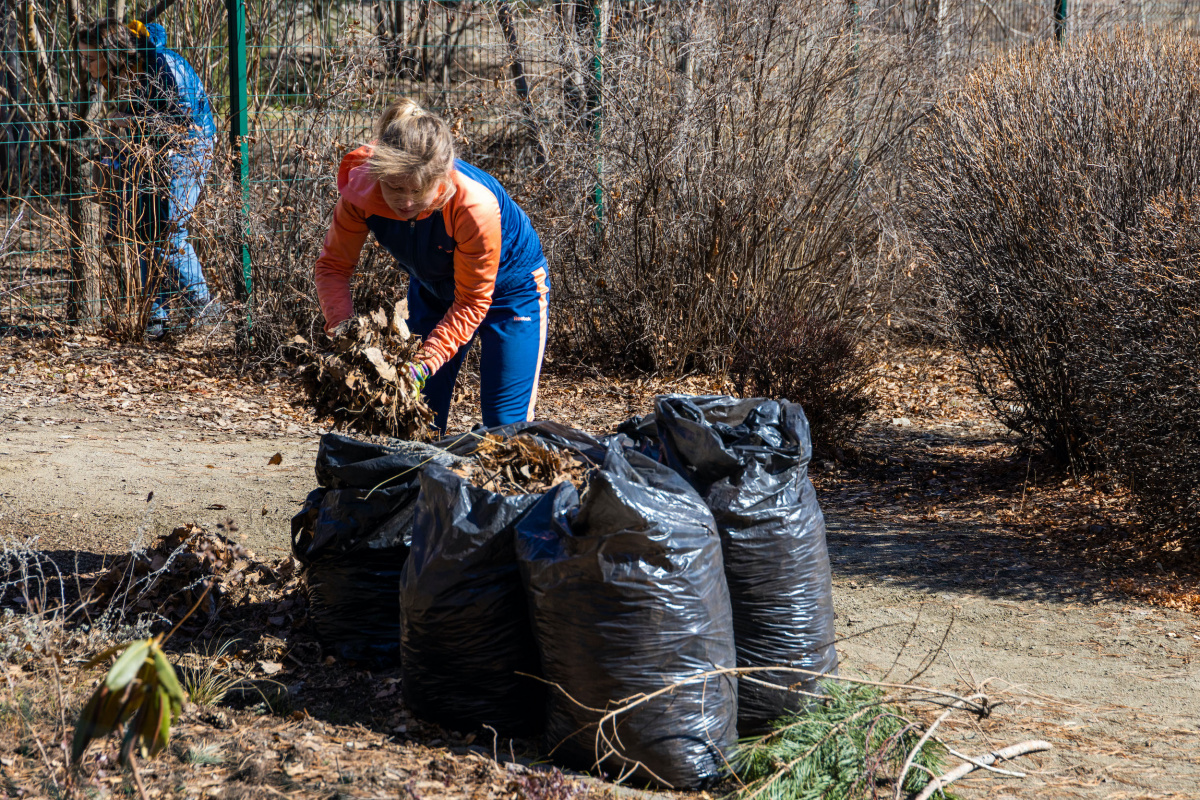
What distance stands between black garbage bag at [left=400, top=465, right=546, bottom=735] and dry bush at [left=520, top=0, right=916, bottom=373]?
4.70 meters

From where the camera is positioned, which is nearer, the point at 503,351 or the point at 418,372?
the point at 418,372

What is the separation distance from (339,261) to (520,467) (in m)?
1.22

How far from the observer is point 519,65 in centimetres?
774

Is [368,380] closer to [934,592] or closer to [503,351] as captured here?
[503,351]

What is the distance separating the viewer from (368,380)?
323 centimetres

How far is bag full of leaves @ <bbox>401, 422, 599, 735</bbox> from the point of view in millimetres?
2799

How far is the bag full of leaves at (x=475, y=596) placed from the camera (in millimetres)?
2799

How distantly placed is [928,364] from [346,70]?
521 centimetres

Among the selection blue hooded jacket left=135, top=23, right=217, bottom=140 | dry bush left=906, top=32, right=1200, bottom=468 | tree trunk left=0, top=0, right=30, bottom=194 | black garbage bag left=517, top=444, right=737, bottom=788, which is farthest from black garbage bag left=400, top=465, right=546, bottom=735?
tree trunk left=0, top=0, right=30, bottom=194

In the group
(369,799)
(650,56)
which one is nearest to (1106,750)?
(369,799)

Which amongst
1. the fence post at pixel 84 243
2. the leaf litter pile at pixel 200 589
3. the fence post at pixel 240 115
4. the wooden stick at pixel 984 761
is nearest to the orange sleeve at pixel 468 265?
the leaf litter pile at pixel 200 589

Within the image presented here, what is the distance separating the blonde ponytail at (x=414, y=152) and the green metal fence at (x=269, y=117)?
3.87 m

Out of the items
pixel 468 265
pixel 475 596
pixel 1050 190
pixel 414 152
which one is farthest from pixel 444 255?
pixel 1050 190

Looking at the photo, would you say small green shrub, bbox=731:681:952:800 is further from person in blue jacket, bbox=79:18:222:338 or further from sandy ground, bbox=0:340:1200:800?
person in blue jacket, bbox=79:18:222:338
